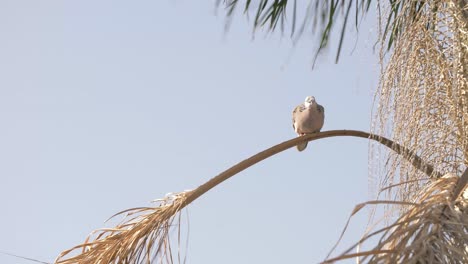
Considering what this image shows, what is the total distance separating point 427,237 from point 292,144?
176cm

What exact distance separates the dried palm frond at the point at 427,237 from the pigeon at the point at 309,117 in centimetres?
359

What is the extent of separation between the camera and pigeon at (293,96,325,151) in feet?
19.4

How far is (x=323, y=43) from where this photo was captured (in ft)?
14.8

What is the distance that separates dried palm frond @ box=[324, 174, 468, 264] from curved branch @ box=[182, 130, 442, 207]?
0.51 meters

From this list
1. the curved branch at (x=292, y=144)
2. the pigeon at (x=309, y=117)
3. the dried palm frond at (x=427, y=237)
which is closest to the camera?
Result: the dried palm frond at (x=427, y=237)

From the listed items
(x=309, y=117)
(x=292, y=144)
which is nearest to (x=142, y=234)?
(x=292, y=144)

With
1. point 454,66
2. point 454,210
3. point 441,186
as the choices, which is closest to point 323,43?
point 454,66

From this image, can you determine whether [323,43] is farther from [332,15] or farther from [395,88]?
[395,88]


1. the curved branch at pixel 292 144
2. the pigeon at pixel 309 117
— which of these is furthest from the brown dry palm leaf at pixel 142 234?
the pigeon at pixel 309 117

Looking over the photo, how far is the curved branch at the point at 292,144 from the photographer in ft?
9.26

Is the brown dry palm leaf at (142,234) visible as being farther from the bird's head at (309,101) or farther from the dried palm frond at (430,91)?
the bird's head at (309,101)

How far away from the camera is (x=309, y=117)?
590 centimetres

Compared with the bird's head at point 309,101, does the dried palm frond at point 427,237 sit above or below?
below

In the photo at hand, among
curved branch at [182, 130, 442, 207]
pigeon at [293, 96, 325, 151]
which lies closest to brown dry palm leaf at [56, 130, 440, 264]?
curved branch at [182, 130, 442, 207]
